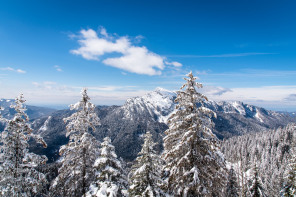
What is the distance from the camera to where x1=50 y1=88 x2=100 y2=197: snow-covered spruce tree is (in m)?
15.0

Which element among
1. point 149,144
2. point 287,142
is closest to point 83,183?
point 149,144

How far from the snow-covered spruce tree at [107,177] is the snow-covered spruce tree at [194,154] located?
4.39 m

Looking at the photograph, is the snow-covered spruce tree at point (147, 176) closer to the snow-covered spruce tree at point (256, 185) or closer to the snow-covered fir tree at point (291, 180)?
the snow-covered spruce tree at point (256, 185)

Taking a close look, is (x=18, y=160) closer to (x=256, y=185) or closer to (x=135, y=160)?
(x=135, y=160)

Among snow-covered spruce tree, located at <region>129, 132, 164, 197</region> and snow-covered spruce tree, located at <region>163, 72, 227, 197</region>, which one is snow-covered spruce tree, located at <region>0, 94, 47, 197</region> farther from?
snow-covered spruce tree, located at <region>163, 72, 227, 197</region>

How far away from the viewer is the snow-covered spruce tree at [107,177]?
13680 millimetres

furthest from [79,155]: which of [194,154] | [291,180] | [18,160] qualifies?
[291,180]

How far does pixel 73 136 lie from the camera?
15.2 m

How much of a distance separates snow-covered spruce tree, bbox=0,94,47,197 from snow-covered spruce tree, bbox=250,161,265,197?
32.6m

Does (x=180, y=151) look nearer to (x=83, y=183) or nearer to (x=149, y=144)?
(x=149, y=144)

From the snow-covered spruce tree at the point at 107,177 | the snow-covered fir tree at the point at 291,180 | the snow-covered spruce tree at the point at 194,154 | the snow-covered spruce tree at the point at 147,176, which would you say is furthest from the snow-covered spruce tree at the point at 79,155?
the snow-covered fir tree at the point at 291,180

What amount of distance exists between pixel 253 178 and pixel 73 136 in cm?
3103

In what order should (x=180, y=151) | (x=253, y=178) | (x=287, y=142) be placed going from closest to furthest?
(x=180, y=151) → (x=253, y=178) → (x=287, y=142)

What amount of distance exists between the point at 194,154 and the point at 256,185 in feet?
83.9
